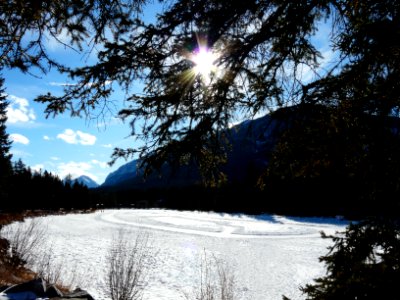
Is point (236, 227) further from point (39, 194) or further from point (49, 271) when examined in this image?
point (39, 194)

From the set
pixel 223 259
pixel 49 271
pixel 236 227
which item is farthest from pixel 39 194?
pixel 49 271

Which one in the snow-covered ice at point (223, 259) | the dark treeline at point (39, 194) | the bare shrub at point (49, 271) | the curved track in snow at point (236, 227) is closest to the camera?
the bare shrub at point (49, 271)

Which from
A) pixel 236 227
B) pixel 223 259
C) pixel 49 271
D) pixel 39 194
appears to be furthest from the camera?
pixel 39 194

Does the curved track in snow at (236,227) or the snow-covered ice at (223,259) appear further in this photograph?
the curved track in snow at (236,227)

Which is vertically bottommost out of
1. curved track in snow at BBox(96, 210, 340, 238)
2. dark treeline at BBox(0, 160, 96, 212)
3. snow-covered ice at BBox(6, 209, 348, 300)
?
snow-covered ice at BBox(6, 209, 348, 300)

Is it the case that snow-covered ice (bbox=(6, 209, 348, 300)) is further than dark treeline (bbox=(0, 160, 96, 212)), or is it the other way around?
dark treeline (bbox=(0, 160, 96, 212))

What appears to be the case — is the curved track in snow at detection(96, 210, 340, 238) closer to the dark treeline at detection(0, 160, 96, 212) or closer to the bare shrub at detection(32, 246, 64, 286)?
the bare shrub at detection(32, 246, 64, 286)

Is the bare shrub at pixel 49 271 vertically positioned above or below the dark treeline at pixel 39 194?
below

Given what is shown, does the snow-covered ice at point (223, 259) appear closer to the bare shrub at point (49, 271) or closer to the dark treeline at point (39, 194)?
the bare shrub at point (49, 271)

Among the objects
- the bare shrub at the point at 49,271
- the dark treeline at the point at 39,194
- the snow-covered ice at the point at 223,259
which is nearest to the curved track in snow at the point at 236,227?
the snow-covered ice at the point at 223,259

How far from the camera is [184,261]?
49.0 ft

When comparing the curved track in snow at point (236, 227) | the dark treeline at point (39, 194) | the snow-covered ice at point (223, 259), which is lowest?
the snow-covered ice at point (223, 259)

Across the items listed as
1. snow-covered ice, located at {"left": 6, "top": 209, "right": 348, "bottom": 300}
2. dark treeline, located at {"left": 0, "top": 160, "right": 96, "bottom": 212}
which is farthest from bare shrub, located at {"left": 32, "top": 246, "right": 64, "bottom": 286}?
dark treeline, located at {"left": 0, "top": 160, "right": 96, "bottom": 212}

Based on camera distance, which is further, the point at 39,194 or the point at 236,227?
the point at 39,194
